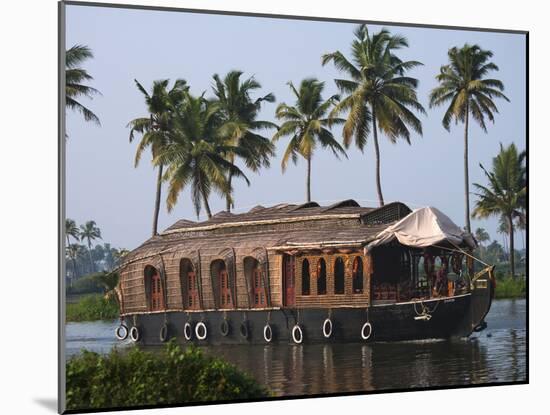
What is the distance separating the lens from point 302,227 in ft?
51.9

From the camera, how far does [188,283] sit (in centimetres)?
1586

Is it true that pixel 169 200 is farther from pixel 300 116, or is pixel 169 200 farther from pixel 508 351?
pixel 508 351

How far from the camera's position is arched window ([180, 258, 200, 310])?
1577cm

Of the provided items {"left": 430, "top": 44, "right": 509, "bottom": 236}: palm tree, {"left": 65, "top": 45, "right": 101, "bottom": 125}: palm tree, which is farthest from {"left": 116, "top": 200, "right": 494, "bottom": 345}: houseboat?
{"left": 65, "top": 45, "right": 101, "bottom": 125}: palm tree

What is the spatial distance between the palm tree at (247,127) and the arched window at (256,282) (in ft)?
2.42

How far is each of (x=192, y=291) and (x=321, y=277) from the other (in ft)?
4.89

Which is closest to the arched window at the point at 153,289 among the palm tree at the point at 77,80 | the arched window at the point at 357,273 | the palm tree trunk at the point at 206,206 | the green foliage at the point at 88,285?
the green foliage at the point at 88,285

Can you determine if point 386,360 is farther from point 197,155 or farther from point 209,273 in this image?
point 197,155

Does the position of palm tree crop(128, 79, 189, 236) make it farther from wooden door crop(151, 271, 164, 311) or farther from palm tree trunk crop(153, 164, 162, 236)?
wooden door crop(151, 271, 164, 311)

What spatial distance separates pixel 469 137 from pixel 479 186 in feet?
1.95

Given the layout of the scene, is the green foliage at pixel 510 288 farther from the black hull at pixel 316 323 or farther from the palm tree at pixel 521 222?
the black hull at pixel 316 323

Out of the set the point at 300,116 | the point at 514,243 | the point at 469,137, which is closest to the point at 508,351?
the point at 514,243

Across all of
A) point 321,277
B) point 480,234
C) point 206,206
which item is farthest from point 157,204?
point 480,234

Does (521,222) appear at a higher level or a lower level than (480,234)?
higher
